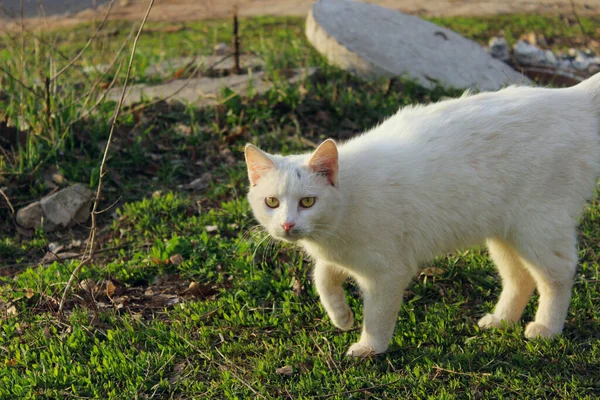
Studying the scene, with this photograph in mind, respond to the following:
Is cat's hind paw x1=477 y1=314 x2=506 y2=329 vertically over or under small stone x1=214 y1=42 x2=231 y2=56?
over

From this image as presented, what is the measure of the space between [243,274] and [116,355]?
1.11 metres

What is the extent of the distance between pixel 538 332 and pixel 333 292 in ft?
4.00

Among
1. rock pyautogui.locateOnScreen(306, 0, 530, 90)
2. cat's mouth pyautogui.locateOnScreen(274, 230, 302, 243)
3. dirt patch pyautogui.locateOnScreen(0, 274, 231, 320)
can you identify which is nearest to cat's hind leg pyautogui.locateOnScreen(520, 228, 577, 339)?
cat's mouth pyautogui.locateOnScreen(274, 230, 302, 243)

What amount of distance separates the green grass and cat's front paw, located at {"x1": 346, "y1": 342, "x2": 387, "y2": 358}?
48mm

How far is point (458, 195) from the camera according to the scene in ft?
13.2

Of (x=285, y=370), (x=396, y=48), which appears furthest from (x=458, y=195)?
(x=396, y=48)

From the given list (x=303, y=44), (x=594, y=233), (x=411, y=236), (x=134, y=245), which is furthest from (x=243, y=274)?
(x=303, y=44)

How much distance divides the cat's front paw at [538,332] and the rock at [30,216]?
13.0 feet

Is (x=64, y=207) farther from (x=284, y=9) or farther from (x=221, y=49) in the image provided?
(x=284, y=9)

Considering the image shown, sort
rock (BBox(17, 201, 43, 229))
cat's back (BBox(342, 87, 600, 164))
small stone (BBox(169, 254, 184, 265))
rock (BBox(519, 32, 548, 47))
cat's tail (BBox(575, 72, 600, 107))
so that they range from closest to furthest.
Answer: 1. cat's back (BBox(342, 87, 600, 164))
2. cat's tail (BBox(575, 72, 600, 107))
3. small stone (BBox(169, 254, 184, 265))
4. rock (BBox(17, 201, 43, 229))
5. rock (BBox(519, 32, 548, 47))

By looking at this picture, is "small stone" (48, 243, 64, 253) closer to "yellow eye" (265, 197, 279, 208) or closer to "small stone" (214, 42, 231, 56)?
"yellow eye" (265, 197, 279, 208)

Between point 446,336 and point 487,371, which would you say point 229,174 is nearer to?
point 446,336

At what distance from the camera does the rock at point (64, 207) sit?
5.98 metres

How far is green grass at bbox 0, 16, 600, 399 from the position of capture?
155 inches
